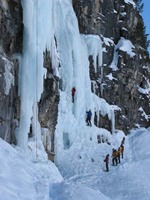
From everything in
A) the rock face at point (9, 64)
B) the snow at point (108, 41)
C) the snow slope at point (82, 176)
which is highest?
the snow at point (108, 41)

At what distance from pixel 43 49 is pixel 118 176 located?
6775 mm

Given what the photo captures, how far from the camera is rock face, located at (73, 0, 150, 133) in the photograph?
3369 centimetres

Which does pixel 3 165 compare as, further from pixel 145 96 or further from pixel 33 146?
pixel 145 96

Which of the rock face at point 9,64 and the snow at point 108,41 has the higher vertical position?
the snow at point 108,41

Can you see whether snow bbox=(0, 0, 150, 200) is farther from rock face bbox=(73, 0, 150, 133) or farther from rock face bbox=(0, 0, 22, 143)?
rock face bbox=(73, 0, 150, 133)

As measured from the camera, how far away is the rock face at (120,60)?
1327 inches

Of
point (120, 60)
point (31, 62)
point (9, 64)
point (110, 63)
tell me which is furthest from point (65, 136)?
point (120, 60)

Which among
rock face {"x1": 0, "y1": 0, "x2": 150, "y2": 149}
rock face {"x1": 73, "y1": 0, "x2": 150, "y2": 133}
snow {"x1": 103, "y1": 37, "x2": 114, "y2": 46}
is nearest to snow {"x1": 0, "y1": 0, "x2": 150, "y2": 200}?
rock face {"x1": 0, "y1": 0, "x2": 150, "y2": 149}

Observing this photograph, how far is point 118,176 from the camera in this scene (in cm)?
2158

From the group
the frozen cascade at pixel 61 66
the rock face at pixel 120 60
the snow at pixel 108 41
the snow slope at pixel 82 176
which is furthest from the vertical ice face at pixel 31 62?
the snow at pixel 108 41

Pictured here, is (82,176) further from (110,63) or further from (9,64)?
(110,63)

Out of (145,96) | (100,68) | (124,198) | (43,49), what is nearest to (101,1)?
(100,68)

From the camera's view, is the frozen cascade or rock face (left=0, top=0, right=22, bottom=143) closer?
rock face (left=0, top=0, right=22, bottom=143)

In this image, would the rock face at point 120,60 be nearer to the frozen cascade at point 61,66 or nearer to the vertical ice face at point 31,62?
the frozen cascade at point 61,66
